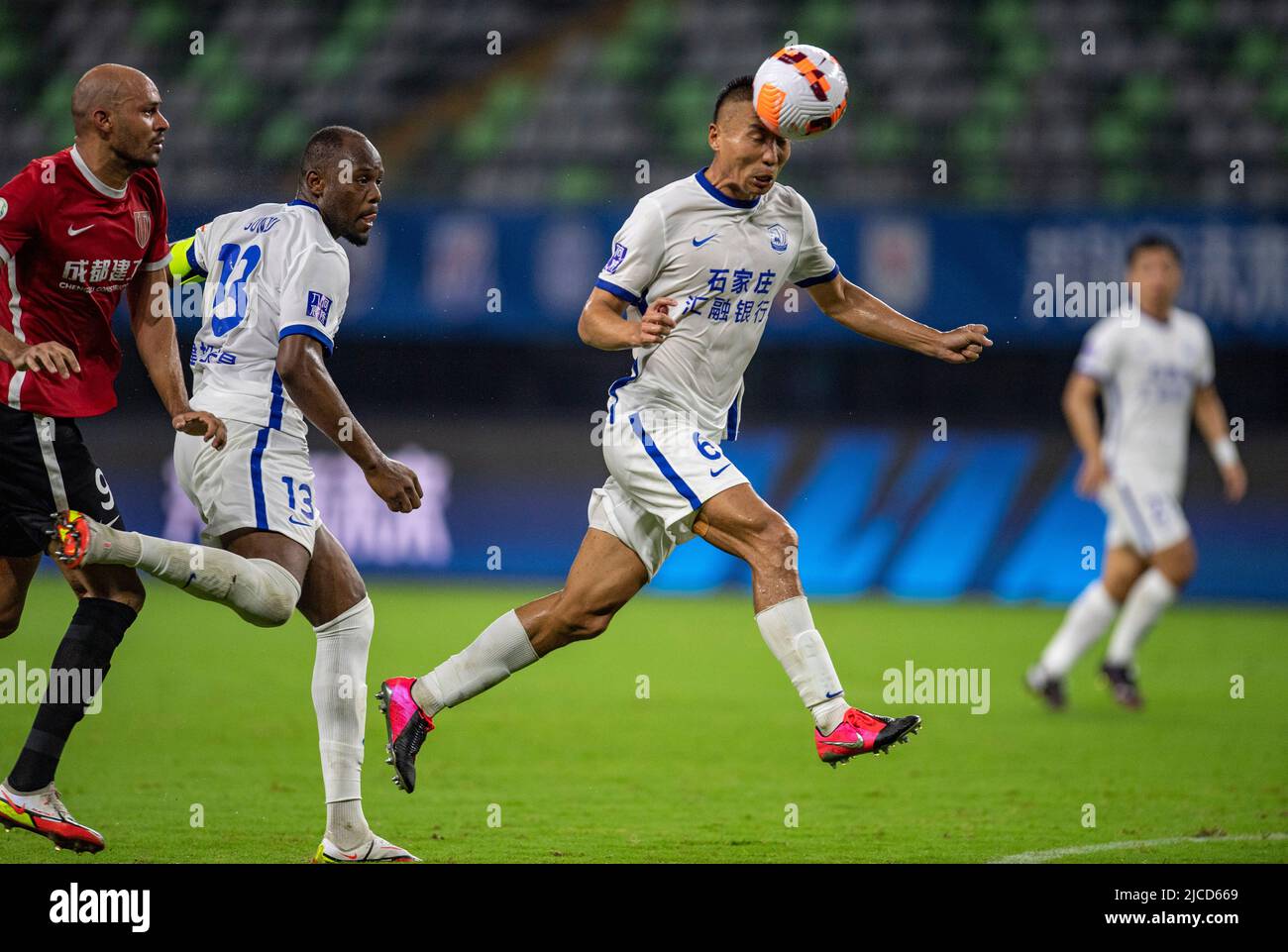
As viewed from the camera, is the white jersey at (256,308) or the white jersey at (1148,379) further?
the white jersey at (1148,379)

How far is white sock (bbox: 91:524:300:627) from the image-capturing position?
473 cm

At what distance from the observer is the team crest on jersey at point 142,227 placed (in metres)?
4.96

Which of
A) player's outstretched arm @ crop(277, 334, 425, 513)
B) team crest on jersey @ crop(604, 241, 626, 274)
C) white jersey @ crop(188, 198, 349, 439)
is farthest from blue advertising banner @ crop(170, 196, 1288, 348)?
player's outstretched arm @ crop(277, 334, 425, 513)

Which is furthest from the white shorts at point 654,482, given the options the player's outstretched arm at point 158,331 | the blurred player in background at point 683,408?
the player's outstretched arm at point 158,331

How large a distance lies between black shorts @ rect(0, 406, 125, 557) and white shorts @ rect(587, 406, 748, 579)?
166 centimetres

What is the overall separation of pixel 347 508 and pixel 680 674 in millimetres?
5152

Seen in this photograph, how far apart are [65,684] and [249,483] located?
82cm

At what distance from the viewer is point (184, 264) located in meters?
5.36

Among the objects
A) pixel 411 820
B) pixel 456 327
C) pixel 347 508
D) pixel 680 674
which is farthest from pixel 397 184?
pixel 411 820

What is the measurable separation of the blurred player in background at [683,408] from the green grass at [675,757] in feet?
2.21

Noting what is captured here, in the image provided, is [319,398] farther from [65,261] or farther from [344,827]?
[344,827]

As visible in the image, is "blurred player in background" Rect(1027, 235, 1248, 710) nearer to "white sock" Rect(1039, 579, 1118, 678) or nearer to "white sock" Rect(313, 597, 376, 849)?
"white sock" Rect(1039, 579, 1118, 678)

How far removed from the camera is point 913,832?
5.66 m

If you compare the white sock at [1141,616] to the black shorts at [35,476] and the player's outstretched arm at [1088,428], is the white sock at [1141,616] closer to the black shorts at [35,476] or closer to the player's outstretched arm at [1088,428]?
the player's outstretched arm at [1088,428]
